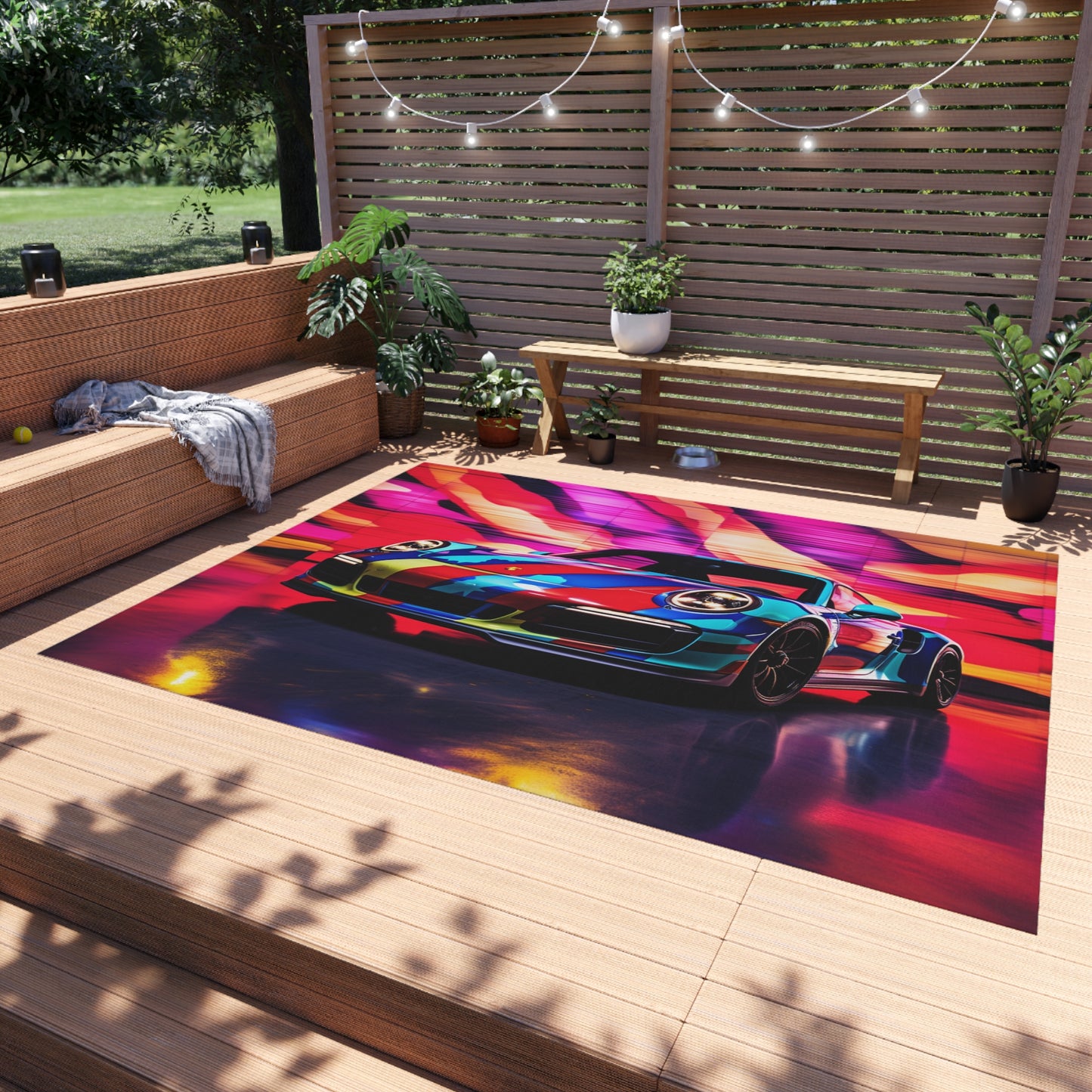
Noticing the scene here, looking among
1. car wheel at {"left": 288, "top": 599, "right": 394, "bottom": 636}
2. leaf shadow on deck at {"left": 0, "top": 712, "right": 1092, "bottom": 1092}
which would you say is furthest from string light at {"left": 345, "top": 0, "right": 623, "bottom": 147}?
leaf shadow on deck at {"left": 0, "top": 712, "right": 1092, "bottom": 1092}

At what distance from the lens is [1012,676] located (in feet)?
10.1

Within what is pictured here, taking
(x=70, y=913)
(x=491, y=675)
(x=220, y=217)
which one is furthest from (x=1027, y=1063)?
(x=220, y=217)

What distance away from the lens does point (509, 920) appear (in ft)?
A: 6.79

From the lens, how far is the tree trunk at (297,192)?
30.5ft

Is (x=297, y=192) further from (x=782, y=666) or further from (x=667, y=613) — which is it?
(x=782, y=666)

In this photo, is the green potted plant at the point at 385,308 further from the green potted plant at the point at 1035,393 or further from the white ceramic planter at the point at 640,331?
the green potted plant at the point at 1035,393

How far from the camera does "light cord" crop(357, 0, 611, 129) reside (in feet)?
16.5

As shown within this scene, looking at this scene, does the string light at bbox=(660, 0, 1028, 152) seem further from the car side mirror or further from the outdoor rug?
the car side mirror

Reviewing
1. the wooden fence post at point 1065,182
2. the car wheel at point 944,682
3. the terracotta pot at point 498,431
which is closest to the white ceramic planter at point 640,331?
the terracotta pot at point 498,431

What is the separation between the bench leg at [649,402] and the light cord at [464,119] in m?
1.51

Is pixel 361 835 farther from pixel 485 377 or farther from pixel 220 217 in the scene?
pixel 220 217

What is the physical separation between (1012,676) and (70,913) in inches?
107

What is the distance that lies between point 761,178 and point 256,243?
266 centimetres

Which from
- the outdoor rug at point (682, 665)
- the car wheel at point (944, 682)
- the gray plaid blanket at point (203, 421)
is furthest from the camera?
the gray plaid blanket at point (203, 421)
